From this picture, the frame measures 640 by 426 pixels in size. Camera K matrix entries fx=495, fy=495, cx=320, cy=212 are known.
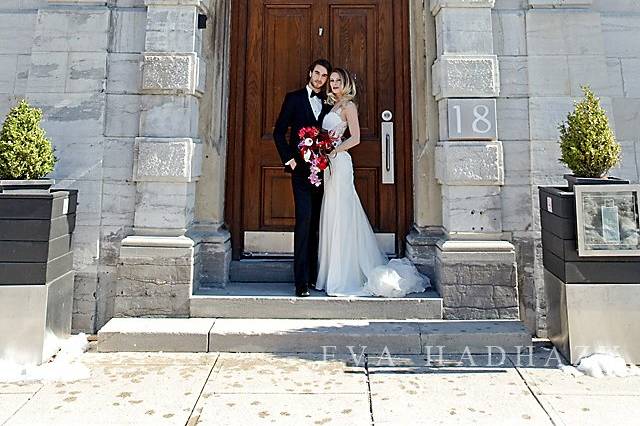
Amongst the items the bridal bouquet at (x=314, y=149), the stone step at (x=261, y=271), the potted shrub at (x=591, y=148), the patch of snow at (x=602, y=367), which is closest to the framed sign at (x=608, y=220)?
the potted shrub at (x=591, y=148)

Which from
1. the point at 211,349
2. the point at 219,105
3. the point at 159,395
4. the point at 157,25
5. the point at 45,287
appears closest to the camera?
the point at 159,395

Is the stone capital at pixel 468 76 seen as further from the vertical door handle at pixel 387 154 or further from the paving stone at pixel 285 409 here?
the paving stone at pixel 285 409

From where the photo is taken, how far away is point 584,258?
428 centimetres

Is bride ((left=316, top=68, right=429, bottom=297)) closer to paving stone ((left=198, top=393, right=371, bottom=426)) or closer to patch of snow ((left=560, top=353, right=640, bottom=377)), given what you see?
patch of snow ((left=560, top=353, right=640, bottom=377))

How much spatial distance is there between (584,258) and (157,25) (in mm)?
4759

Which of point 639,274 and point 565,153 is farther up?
point 565,153

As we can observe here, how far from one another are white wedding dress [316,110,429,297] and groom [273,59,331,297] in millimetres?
104

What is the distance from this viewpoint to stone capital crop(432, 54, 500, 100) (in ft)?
16.8

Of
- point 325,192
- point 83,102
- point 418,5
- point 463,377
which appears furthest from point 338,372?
point 418,5

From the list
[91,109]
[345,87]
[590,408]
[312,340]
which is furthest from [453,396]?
[91,109]

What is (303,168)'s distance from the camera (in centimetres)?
531

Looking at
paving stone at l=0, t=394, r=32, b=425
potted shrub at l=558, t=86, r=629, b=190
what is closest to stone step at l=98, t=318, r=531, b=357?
paving stone at l=0, t=394, r=32, b=425

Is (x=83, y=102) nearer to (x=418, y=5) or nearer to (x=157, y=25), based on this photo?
(x=157, y=25)

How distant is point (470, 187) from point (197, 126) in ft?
9.81
